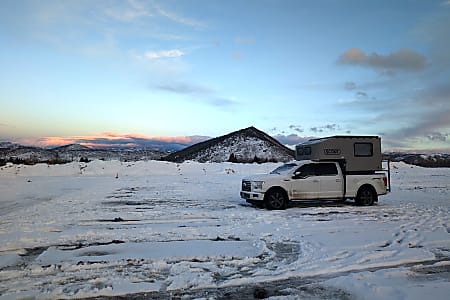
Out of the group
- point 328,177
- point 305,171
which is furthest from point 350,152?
point 305,171

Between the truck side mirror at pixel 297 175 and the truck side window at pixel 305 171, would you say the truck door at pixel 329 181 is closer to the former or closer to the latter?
the truck side window at pixel 305 171

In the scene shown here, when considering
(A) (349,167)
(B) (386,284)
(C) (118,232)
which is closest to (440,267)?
→ (B) (386,284)

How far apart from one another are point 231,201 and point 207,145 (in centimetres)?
6163

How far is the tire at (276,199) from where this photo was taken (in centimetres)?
1405

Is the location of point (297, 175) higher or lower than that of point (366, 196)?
higher

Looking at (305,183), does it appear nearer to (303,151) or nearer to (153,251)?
(303,151)

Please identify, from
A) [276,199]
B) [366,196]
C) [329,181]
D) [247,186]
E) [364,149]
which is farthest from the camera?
[364,149]

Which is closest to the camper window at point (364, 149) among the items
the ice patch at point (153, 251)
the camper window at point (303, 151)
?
the camper window at point (303, 151)

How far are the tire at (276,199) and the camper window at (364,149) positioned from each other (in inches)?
140

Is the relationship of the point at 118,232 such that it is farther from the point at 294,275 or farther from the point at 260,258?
the point at 294,275

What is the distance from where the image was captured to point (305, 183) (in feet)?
47.7

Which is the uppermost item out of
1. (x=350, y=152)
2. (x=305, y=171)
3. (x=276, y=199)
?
(x=350, y=152)

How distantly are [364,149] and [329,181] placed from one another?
2074 millimetres

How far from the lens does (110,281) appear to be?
5766mm
